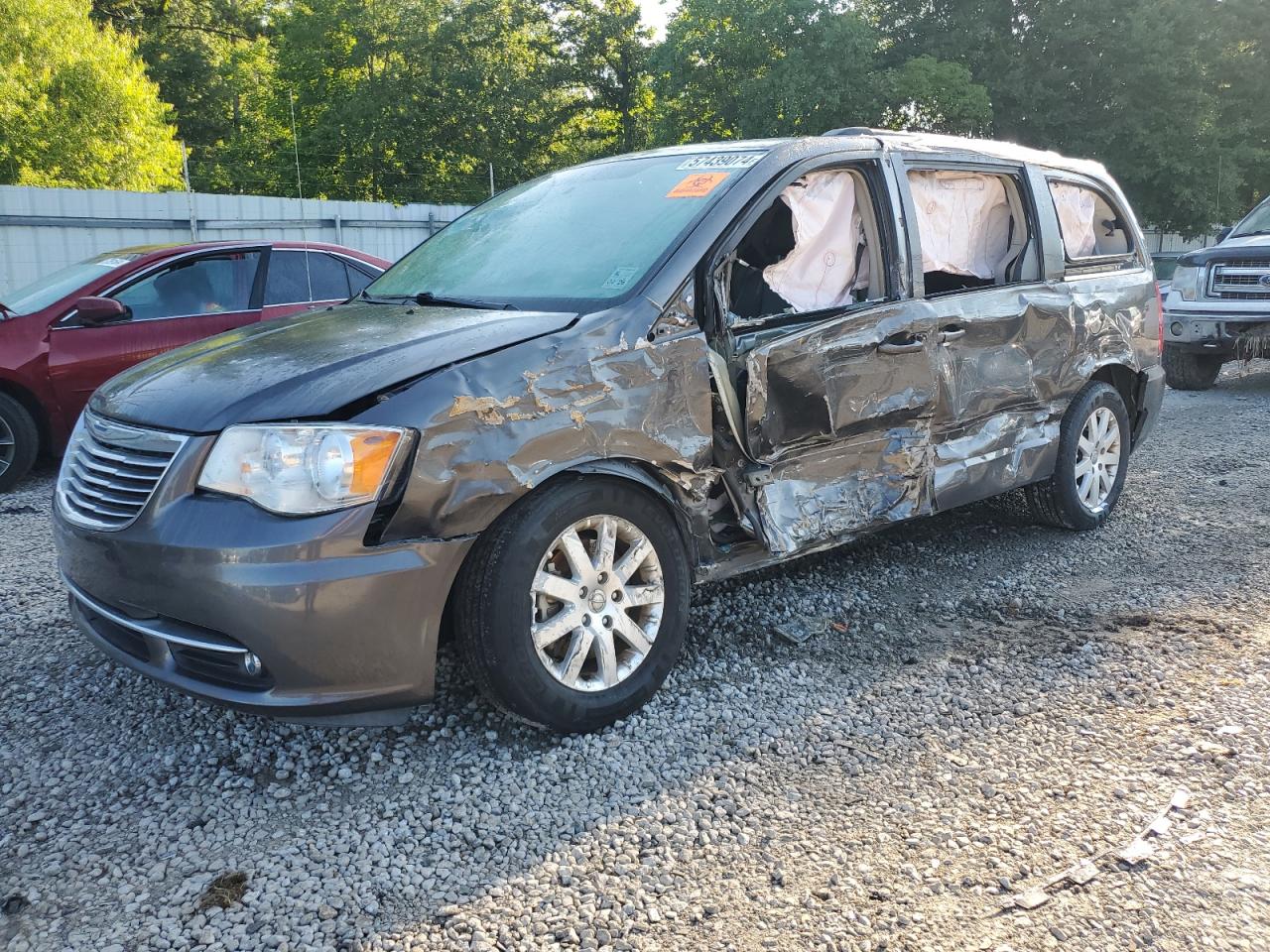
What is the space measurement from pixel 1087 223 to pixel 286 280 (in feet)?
17.2

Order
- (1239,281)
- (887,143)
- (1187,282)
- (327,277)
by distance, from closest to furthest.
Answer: (887,143), (327,277), (1239,281), (1187,282)

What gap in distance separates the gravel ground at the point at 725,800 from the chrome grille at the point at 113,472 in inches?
29.0

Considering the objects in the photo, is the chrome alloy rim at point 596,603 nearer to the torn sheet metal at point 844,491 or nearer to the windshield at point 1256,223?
the torn sheet metal at point 844,491

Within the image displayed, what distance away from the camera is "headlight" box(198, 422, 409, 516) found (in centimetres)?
267

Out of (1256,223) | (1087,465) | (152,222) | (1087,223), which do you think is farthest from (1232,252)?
(152,222)

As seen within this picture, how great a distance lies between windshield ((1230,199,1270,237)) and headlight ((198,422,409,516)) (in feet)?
36.1

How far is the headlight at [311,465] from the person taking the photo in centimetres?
267

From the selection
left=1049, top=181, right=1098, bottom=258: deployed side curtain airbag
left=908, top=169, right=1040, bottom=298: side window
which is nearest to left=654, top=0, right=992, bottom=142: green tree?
left=1049, top=181, right=1098, bottom=258: deployed side curtain airbag

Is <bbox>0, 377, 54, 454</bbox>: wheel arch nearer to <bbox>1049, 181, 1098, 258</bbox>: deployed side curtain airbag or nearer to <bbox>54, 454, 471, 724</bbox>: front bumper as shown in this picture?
<bbox>54, 454, 471, 724</bbox>: front bumper

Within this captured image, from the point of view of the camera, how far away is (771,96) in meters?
29.6

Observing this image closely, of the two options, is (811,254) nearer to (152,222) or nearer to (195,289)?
(195,289)

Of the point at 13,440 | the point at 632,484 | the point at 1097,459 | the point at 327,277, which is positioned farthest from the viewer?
the point at 327,277

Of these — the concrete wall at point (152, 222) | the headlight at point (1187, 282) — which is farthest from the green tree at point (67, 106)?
the headlight at point (1187, 282)

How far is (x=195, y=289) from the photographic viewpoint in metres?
7.06
